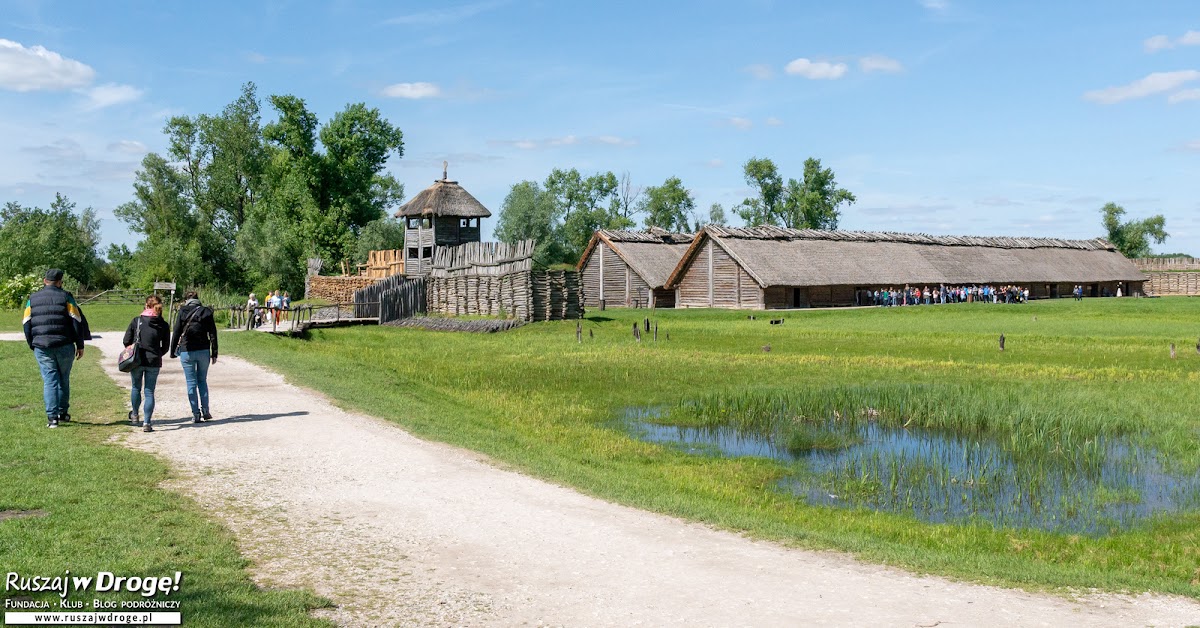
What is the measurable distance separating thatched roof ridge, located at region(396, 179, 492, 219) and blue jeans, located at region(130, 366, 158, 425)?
1748 inches

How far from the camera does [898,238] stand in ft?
256

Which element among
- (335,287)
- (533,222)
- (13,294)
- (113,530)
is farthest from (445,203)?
(113,530)

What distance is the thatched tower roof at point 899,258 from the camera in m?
62.8

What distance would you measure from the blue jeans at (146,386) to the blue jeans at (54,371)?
2.80 feet

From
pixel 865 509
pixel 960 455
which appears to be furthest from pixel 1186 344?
pixel 865 509

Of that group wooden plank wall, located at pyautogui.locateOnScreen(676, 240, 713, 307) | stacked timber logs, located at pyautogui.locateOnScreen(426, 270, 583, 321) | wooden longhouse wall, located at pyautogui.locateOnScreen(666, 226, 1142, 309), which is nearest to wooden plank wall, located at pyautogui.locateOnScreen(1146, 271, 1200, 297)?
wooden longhouse wall, located at pyautogui.locateOnScreen(666, 226, 1142, 309)

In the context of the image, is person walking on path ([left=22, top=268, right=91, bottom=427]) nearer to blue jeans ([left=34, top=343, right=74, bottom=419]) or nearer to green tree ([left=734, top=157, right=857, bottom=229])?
blue jeans ([left=34, top=343, right=74, bottom=419])

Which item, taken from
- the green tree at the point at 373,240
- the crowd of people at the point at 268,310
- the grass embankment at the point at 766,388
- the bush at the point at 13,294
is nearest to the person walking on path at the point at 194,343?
the grass embankment at the point at 766,388

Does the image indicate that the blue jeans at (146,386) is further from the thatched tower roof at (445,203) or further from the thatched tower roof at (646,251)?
the thatched tower roof at (646,251)

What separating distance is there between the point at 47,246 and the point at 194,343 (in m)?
67.6

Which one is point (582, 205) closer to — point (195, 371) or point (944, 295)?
point (944, 295)

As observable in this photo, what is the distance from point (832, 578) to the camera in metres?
7.50

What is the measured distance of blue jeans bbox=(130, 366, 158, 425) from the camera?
516 inches

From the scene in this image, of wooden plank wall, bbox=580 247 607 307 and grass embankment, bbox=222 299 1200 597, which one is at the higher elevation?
wooden plank wall, bbox=580 247 607 307
